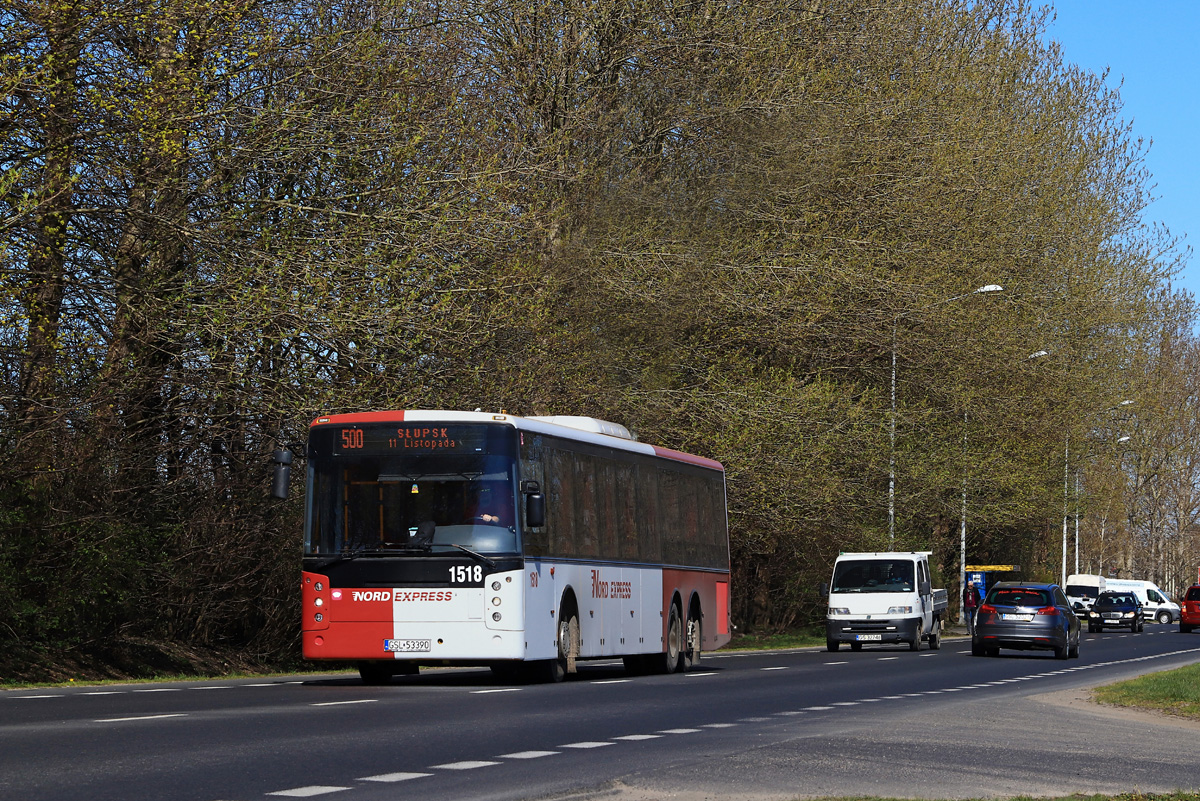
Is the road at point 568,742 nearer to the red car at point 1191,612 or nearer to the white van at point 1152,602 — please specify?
the red car at point 1191,612

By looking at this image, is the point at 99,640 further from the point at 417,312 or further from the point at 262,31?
the point at 262,31

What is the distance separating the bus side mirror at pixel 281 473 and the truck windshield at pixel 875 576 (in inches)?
804

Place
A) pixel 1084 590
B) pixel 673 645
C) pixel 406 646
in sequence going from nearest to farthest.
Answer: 1. pixel 406 646
2. pixel 673 645
3. pixel 1084 590

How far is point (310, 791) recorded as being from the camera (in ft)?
33.3

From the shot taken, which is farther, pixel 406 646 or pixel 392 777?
pixel 406 646

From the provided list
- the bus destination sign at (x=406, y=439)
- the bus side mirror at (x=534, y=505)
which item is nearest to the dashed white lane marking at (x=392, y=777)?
the bus side mirror at (x=534, y=505)

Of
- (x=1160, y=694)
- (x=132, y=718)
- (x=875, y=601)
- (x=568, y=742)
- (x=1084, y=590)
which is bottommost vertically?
(x=1160, y=694)

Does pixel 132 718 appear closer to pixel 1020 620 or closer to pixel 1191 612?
pixel 1020 620

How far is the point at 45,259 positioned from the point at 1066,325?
36343 mm

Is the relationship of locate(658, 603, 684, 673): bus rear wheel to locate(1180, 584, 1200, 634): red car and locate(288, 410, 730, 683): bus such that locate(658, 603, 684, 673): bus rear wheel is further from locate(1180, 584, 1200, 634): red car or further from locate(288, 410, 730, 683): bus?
locate(1180, 584, 1200, 634): red car

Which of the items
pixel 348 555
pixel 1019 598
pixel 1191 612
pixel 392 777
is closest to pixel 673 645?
pixel 348 555

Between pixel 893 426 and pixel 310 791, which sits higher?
pixel 893 426

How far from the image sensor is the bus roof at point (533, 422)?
21.5 m

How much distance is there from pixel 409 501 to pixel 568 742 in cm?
781
